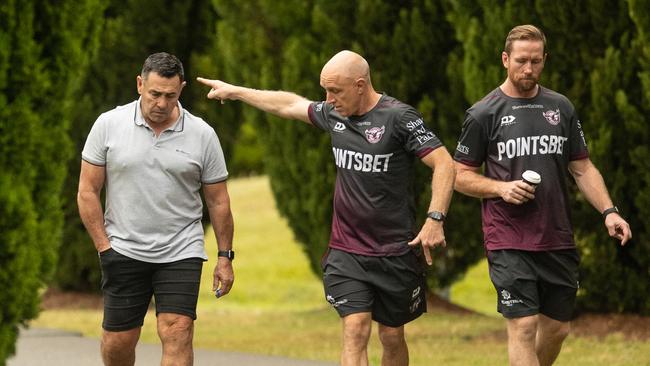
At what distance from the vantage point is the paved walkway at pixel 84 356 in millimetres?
11102

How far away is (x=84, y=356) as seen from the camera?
11.6m

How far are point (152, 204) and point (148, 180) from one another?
131 mm

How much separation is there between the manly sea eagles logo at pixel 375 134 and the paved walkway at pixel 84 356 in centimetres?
337

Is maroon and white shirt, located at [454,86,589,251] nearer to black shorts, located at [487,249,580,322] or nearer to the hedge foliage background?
black shorts, located at [487,249,580,322]

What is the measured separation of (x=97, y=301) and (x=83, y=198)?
31.4ft

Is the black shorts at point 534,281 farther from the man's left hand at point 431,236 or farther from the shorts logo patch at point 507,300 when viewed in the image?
the man's left hand at point 431,236

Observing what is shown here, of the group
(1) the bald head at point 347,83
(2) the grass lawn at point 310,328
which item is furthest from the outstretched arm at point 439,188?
(2) the grass lawn at point 310,328

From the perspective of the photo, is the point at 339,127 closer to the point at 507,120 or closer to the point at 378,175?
the point at 378,175

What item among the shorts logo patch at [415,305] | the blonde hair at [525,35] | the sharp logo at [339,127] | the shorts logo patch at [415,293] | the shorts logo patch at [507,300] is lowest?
the shorts logo patch at [415,305]

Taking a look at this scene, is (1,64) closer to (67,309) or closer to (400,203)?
(400,203)

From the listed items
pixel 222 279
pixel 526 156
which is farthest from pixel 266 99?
pixel 526 156

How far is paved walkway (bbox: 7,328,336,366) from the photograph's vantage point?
11.1 m

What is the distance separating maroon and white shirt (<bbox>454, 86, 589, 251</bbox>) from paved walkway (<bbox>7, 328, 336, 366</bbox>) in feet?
10.7

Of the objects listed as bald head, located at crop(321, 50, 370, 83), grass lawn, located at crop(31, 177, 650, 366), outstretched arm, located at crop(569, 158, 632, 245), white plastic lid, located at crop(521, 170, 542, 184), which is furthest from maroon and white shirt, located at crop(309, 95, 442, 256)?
grass lawn, located at crop(31, 177, 650, 366)
